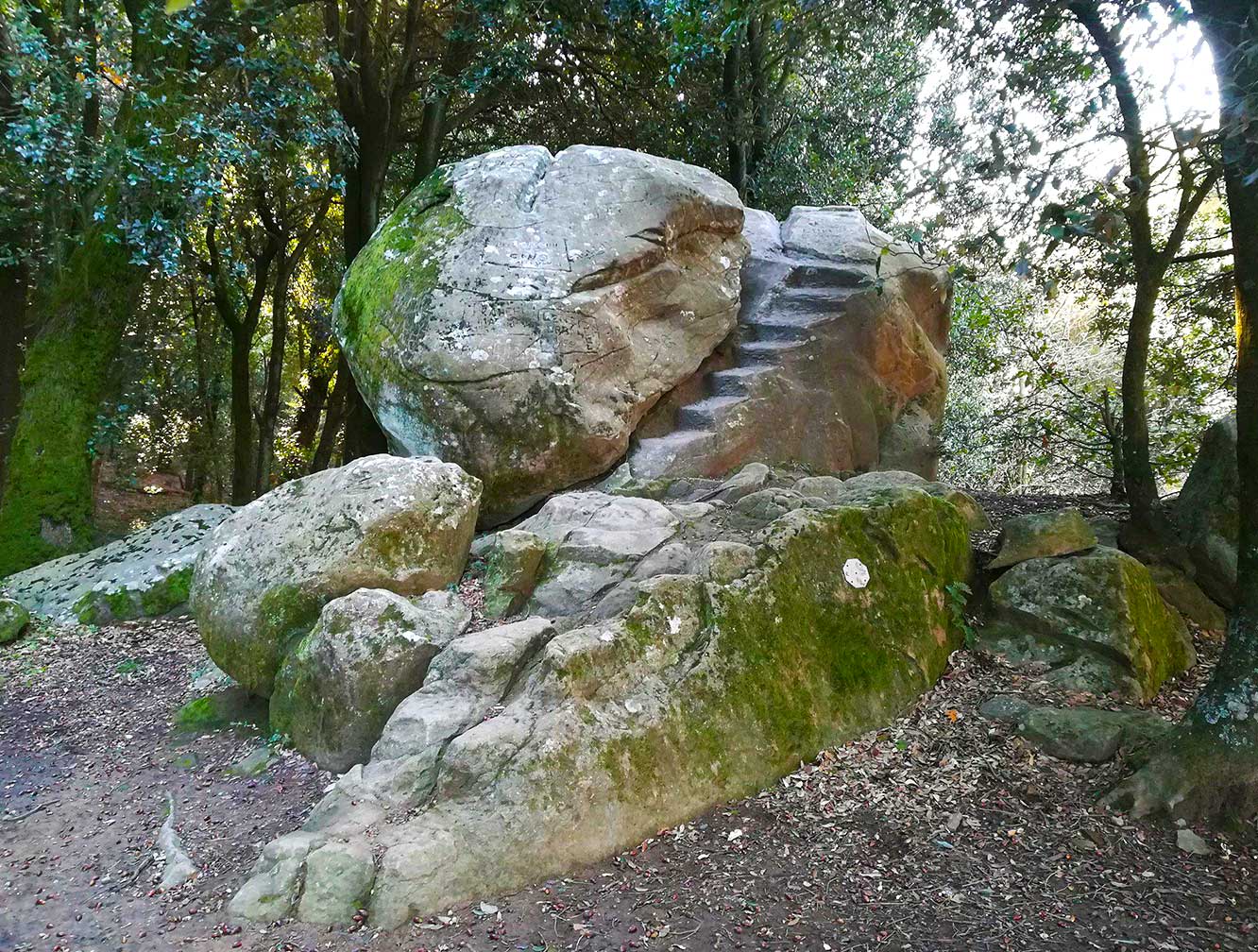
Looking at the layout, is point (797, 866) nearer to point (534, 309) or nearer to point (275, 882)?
point (275, 882)

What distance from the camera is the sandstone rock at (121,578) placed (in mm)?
8367

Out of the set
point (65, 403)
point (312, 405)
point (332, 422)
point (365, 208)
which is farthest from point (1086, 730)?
point (312, 405)

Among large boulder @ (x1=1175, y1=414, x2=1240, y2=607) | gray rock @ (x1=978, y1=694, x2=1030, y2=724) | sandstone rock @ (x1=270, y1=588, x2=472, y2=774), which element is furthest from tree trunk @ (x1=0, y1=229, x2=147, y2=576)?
large boulder @ (x1=1175, y1=414, x2=1240, y2=607)

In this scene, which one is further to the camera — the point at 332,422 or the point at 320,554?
the point at 332,422

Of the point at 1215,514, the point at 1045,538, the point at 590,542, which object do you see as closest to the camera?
the point at 590,542

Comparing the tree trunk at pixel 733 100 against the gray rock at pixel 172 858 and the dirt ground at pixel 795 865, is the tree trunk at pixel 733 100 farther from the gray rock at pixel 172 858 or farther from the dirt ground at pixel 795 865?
the gray rock at pixel 172 858

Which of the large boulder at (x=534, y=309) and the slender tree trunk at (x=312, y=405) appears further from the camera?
the slender tree trunk at (x=312, y=405)

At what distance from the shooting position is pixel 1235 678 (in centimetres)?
451

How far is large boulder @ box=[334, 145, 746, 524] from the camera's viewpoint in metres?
7.76

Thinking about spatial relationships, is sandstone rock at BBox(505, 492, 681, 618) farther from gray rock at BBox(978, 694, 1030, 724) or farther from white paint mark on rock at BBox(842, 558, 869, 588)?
gray rock at BBox(978, 694, 1030, 724)

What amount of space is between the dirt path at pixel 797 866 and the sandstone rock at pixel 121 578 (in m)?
2.70

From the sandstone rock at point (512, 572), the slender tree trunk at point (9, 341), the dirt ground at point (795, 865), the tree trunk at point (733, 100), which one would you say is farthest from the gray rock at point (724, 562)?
the slender tree trunk at point (9, 341)

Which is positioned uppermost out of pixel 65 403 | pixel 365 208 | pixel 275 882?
pixel 365 208

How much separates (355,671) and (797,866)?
290cm
